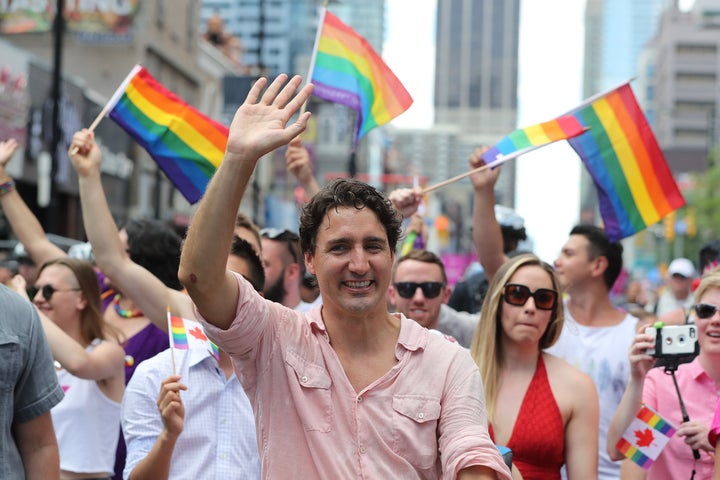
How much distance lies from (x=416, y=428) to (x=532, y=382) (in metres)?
2.09

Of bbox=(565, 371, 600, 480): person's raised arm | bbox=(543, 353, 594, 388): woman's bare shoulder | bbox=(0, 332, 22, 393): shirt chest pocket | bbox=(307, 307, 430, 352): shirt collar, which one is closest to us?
bbox=(307, 307, 430, 352): shirt collar

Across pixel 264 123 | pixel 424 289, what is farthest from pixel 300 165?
pixel 264 123

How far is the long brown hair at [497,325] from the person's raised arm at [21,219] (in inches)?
95.3

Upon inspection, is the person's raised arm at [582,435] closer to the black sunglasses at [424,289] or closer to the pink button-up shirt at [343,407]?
the black sunglasses at [424,289]

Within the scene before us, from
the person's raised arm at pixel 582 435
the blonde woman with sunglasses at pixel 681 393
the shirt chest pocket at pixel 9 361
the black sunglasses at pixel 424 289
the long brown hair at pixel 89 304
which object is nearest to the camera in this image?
the shirt chest pocket at pixel 9 361

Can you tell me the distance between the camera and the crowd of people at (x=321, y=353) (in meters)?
3.21

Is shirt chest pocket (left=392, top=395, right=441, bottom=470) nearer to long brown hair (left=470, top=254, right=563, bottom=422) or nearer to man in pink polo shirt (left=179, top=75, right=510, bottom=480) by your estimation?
man in pink polo shirt (left=179, top=75, right=510, bottom=480)

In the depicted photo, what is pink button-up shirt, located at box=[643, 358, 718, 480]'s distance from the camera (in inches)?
202

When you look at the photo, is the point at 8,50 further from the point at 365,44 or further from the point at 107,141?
the point at 365,44

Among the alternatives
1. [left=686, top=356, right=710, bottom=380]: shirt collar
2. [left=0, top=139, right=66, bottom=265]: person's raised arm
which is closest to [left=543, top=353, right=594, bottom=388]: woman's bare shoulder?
[left=686, top=356, right=710, bottom=380]: shirt collar

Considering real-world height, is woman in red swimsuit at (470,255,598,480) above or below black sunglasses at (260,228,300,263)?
below

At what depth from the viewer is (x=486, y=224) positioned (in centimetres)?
644

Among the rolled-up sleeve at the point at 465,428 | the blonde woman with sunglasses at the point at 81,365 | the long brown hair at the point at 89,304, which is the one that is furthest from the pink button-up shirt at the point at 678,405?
the long brown hair at the point at 89,304

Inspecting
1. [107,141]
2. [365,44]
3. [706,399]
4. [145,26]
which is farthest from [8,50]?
[706,399]
